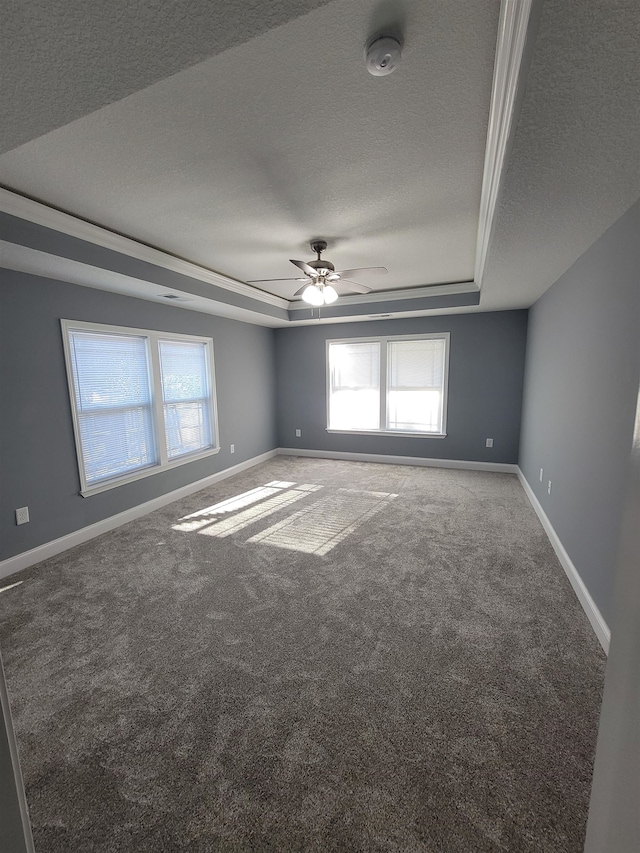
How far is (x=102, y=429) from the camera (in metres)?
3.48

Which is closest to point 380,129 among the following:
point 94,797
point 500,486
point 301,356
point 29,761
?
point 94,797

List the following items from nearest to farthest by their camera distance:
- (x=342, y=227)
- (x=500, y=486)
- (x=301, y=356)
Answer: (x=342, y=227) → (x=500, y=486) → (x=301, y=356)

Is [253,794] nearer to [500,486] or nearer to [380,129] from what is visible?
[380,129]

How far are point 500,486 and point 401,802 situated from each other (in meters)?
3.85

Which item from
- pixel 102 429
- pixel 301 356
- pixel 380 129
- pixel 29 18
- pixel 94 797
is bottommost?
pixel 94 797

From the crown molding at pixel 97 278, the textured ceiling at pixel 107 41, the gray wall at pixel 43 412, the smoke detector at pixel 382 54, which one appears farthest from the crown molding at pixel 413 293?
the textured ceiling at pixel 107 41

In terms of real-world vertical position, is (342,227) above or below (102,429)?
above

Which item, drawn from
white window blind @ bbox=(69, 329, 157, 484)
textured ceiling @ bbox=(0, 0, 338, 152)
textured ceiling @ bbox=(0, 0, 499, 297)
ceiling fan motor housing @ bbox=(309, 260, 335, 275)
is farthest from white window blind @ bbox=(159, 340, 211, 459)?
textured ceiling @ bbox=(0, 0, 338, 152)

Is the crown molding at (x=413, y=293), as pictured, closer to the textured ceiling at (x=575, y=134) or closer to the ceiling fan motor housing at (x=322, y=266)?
the ceiling fan motor housing at (x=322, y=266)

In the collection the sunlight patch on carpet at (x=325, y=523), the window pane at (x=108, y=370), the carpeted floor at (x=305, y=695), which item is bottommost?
the carpeted floor at (x=305, y=695)

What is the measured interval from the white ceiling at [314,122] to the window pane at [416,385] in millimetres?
2460

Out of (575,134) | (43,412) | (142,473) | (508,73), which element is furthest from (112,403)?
(575,134)

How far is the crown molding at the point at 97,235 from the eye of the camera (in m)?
2.18

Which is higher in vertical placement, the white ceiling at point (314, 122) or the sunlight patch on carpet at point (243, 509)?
the white ceiling at point (314, 122)
